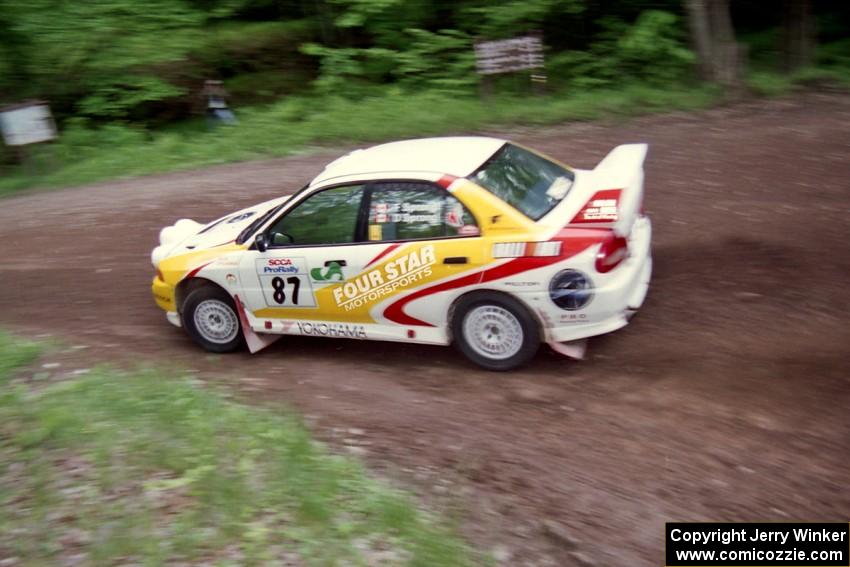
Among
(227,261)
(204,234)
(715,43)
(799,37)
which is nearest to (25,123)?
(204,234)

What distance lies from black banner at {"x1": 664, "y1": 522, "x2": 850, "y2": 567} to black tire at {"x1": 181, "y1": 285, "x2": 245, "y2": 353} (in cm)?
407

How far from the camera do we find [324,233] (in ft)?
21.1

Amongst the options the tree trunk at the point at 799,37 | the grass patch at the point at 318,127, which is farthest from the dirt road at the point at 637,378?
the tree trunk at the point at 799,37

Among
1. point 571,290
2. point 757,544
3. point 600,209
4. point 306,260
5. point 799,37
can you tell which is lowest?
point 757,544

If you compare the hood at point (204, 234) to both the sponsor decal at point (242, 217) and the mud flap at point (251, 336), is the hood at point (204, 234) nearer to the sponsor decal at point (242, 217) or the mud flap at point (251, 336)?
the sponsor decal at point (242, 217)

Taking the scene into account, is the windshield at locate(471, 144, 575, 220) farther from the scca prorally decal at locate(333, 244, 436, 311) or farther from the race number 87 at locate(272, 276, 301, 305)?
the race number 87 at locate(272, 276, 301, 305)

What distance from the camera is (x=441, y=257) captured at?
19.7 feet

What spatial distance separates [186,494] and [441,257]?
8.24 ft

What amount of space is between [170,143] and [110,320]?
753cm

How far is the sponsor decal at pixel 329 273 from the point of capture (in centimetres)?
638

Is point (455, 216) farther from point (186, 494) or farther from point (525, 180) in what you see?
point (186, 494)

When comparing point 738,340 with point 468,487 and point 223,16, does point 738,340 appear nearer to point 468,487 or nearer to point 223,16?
point 468,487

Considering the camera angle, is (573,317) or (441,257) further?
(441,257)

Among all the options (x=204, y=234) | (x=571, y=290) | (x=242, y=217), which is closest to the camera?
(x=571, y=290)
